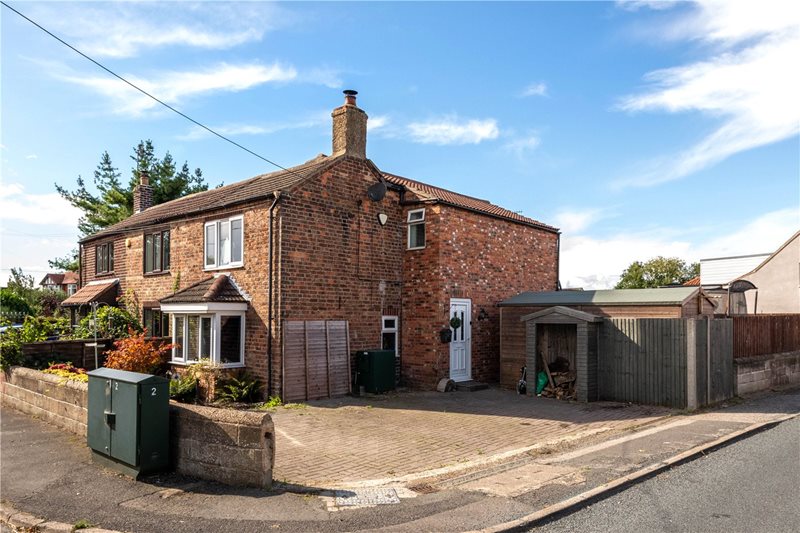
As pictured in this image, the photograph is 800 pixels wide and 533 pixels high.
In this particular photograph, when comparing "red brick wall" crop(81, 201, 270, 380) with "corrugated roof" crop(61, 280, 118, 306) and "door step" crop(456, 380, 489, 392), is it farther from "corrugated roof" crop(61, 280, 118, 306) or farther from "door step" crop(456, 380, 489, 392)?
"door step" crop(456, 380, 489, 392)

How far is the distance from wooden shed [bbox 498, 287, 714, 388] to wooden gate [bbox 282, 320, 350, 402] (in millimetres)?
4920

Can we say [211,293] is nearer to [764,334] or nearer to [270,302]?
[270,302]

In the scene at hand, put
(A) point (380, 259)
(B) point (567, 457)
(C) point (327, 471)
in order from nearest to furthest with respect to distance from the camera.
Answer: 1. (C) point (327, 471)
2. (B) point (567, 457)
3. (A) point (380, 259)

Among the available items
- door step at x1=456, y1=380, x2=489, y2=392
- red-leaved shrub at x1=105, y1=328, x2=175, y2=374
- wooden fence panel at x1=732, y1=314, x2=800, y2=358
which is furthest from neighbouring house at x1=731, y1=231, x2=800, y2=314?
red-leaved shrub at x1=105, y1=328, x2=175, y2=374

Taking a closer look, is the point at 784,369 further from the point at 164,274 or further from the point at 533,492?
the point at 164,274

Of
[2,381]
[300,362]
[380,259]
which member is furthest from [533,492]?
[2,381]

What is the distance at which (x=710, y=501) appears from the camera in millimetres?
6395

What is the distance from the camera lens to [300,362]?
13.8 meters

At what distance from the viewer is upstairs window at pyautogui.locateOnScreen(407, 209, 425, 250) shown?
1667cm

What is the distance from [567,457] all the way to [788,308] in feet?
80.6

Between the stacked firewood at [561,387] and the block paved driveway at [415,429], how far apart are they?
1.47 ft

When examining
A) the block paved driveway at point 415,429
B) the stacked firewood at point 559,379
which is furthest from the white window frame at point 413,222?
the stacked firewood at point 559,379

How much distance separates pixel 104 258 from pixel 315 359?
1379 centimetres

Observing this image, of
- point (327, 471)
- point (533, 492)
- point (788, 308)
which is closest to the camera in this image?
point (533, 492)
